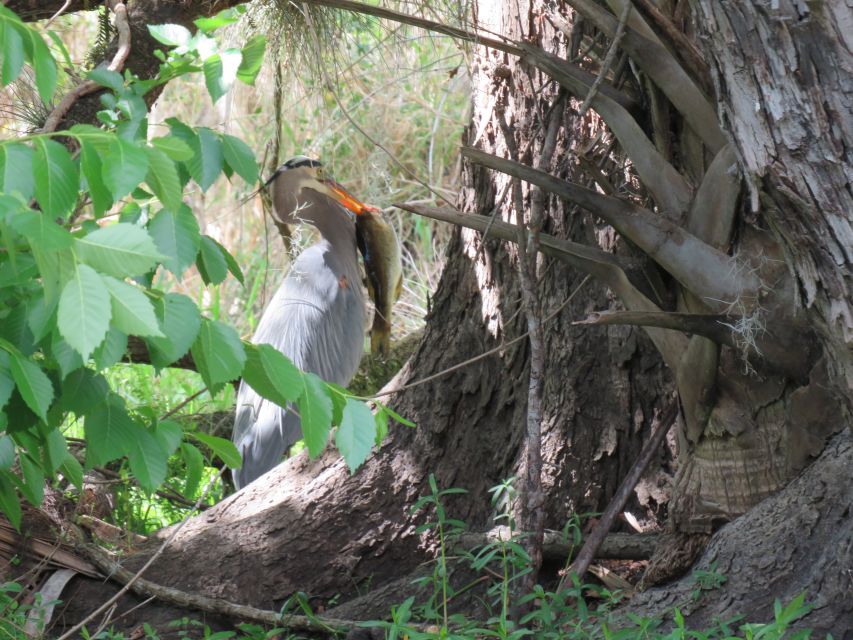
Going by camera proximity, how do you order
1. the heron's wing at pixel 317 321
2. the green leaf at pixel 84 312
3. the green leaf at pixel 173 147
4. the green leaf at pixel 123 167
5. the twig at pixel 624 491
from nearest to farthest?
the green leaf at pixel 84 312 < the green leaf at pixel 123 167 < the green leaf at pixel 173 147 < the twig at pixel 624 491 < the heron's wing at pixel 317 321

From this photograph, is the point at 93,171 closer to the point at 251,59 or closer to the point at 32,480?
the point at 251,59

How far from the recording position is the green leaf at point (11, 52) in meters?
1.26

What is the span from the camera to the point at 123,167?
3.86ft

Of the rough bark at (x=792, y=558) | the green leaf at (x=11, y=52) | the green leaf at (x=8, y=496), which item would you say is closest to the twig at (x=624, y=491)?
the rough bark at (x=792, y=558)

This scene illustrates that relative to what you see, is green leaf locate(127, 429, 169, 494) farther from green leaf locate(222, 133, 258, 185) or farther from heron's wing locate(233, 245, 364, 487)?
heron's wing locate(233, 245, 364, 487)

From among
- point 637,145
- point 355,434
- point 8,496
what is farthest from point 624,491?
point 8,496

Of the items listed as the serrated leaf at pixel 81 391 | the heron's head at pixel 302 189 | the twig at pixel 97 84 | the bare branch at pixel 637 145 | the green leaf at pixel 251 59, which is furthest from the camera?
the heron's head at pixel 302 189

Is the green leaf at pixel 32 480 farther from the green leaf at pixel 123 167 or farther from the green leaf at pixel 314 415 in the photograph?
the green leaf at pixel 123 167

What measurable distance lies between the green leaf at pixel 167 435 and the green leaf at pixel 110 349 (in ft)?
1.37

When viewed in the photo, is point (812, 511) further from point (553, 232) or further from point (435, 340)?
point (435, 340)

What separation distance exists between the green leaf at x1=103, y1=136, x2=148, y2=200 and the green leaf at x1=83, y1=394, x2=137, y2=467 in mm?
430

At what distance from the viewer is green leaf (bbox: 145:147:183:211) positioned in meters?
1.26

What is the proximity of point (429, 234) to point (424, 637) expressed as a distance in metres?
4.28

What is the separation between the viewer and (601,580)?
2168 millimetres
